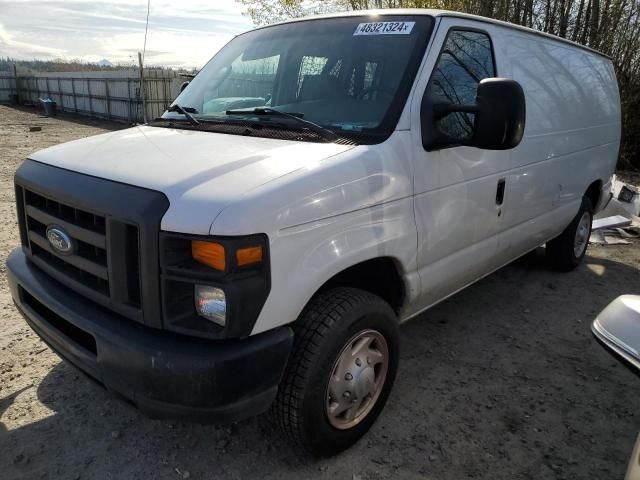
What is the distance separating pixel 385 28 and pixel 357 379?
1928 millimetres

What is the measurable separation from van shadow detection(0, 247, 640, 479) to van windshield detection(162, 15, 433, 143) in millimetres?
1611

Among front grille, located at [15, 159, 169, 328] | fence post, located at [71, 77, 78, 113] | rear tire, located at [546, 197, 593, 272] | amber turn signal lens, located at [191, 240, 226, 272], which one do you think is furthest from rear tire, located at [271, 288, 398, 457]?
Result: fence post, located at [71, 77, 78, 113]

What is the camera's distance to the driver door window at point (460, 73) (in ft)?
9.65

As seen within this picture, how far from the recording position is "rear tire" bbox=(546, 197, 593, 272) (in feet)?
16.9

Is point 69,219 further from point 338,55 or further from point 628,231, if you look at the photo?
point 628,231

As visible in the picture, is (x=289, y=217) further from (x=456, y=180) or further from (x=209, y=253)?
(x=456, y=180)

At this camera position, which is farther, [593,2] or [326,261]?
[593,2]

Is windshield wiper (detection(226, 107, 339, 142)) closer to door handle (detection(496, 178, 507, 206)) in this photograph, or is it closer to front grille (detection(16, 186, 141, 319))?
front grille (detection(16, 186, 141, 319))

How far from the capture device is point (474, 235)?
3.32m

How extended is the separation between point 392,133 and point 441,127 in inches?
18.0

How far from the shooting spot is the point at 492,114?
2.53 metres

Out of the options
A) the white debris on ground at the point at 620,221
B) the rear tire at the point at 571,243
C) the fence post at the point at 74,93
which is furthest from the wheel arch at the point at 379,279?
the fence post at the point at 74,93

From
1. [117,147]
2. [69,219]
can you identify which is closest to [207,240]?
[69,219]

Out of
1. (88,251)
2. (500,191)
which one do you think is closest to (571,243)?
(500,191)
